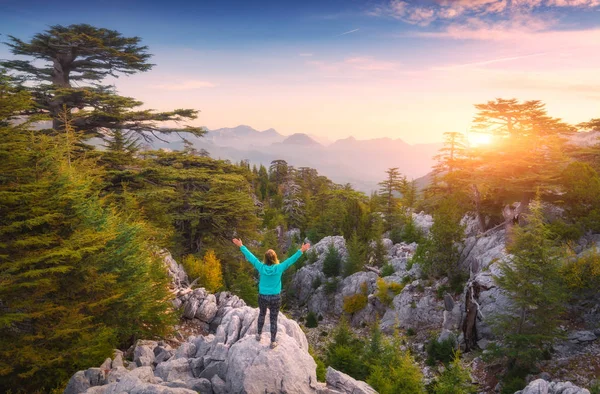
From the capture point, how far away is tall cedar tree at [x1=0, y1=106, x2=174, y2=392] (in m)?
9.78

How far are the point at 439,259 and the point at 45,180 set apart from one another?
29987mm

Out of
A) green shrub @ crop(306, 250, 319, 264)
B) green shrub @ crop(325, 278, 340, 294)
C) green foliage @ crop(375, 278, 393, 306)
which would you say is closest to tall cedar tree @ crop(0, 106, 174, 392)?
green foliage @ crop(375, 278, 393, 306)

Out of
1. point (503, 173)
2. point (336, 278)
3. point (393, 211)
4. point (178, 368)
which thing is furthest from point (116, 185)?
point (393, 211)

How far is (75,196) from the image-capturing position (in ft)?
36.4

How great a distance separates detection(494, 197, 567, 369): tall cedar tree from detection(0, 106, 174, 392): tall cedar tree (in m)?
19.0

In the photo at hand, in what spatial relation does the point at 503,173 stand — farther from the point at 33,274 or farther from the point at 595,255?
the point at 33,274

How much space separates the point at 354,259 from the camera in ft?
136

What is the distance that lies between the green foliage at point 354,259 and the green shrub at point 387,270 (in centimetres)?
A: 339

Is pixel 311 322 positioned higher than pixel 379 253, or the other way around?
pixel 379 253

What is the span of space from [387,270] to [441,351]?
15.0 meters

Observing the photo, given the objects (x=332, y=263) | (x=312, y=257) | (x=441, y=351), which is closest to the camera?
(x=441, y=351)

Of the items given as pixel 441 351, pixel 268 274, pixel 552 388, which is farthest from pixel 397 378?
pixel 268 274

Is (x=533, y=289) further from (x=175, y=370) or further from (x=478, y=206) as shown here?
(x=175, y=370)

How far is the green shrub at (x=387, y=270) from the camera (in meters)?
39.2
